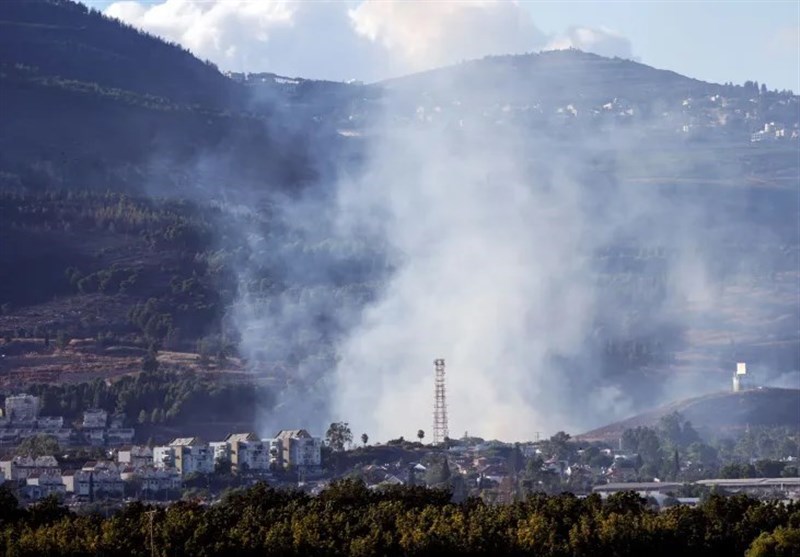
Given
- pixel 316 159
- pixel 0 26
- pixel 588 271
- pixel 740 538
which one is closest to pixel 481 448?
pixel 740 538

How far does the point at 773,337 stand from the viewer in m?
123

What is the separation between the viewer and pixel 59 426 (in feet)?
278

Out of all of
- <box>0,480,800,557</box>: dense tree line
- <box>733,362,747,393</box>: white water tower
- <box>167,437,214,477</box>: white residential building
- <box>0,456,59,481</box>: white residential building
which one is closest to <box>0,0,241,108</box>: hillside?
<box>733,362,747,393</box>: white water tower

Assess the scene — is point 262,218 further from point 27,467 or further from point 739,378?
point 27,467

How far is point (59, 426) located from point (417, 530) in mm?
45214

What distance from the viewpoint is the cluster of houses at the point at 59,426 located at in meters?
83.6

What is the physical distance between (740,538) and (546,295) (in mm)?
82977

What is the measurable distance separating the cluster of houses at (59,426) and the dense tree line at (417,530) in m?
36.9

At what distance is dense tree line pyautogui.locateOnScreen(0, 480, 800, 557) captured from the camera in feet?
135

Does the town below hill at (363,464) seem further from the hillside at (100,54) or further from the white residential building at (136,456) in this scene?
the hillside at (100,54)

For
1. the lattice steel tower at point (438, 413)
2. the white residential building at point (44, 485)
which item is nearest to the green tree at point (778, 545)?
the white residential building at point (44, 485)

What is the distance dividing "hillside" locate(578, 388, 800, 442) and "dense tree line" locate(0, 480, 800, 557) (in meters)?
50.3

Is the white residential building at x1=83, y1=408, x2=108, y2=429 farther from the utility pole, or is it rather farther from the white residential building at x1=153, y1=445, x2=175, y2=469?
the utility pole

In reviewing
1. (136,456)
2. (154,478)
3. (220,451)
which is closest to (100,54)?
(220,451)
